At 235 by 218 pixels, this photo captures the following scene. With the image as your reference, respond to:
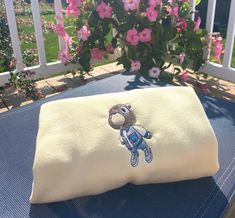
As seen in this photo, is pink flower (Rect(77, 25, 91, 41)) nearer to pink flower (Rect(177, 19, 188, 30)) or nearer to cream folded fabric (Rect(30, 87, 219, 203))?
pink flower (Rect(177, 19, 188, 30))

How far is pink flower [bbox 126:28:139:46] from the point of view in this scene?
227 cm

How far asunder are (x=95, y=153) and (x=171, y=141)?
28cm

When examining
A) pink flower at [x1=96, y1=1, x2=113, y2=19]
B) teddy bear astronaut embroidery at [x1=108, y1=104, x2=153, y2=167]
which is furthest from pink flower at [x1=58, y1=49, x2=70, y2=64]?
teddy bear astronaut embroidery at [x1=108, y1=104, x2=153, y2=167]

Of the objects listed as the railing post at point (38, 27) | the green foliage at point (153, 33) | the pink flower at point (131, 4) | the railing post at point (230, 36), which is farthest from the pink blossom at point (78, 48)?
the railing post at point (230, 36)

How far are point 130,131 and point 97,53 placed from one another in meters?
1.37

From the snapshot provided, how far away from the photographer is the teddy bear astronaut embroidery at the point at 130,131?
1.18 meters

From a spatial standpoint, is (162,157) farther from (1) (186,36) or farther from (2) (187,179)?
(1) (186,36)

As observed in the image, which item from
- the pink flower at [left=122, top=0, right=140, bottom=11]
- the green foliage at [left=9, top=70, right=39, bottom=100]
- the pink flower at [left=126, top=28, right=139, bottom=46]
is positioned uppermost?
the pink flower at [left=122, top=0, right=140, bottom=11]

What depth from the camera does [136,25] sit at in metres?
2.31

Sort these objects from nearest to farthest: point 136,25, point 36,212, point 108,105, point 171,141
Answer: point 36,212
point 171,141
point 108,105
point 136,25

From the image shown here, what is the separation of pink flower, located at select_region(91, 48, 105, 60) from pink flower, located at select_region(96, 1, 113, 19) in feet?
0.94

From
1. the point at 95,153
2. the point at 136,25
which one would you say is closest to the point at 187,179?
the point at 95,153

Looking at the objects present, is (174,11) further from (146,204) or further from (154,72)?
(146,204)

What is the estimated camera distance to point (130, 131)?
124 centimetres
